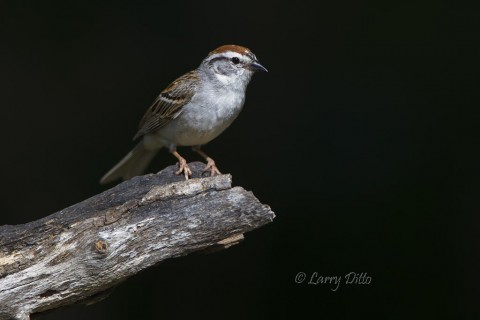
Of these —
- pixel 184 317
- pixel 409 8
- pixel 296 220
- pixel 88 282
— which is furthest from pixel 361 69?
pixel 88 282

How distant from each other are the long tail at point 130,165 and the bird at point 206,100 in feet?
1.41

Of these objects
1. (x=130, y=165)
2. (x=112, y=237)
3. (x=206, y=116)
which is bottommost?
(x=130, y=165)

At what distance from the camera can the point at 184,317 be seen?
5.90 m

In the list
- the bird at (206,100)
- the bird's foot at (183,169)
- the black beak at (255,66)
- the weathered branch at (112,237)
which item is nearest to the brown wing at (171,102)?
the bird at (206,100)

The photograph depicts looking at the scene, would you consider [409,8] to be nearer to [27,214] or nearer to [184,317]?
[184,317]

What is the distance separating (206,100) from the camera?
4.88 m

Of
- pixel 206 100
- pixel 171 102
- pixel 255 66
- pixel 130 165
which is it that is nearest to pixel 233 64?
pixel 255 66

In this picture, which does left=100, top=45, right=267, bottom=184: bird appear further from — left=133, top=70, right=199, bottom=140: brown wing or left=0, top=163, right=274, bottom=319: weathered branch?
left=0, top=163, right=274, bottom=319: weathered branch

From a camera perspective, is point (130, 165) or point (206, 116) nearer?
point (206, 116)

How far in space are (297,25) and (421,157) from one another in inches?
55.9

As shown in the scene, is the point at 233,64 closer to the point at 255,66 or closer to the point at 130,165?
the point at 255,66

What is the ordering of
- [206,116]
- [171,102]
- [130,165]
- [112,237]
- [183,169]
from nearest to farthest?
[112,237], [183,169], [206,116], [171,102], [130,165]

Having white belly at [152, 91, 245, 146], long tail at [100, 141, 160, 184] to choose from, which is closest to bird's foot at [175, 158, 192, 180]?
white belly at [152, 91, 245, 146]

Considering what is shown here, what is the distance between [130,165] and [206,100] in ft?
3.29
